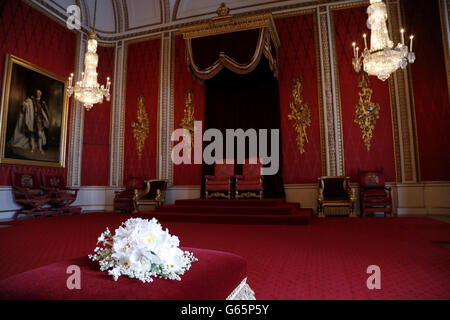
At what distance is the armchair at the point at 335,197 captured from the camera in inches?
221

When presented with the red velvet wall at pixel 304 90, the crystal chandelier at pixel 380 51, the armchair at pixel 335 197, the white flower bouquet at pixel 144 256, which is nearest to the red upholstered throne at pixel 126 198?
the red velvet wall at pixel 304 90

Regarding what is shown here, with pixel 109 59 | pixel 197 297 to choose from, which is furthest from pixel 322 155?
pixel 109 59

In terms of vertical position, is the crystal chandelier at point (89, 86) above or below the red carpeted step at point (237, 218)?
above

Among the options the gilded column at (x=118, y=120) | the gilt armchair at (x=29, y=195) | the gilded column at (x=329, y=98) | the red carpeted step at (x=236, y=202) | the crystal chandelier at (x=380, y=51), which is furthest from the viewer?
the gilded column at (x=118, y=120)

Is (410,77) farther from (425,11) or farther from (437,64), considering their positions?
(425,11)

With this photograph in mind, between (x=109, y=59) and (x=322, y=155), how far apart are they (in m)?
6.36

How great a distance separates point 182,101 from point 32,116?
11.2ft

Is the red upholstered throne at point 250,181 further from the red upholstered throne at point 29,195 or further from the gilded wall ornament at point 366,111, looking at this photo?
the red upholstered throne at point 29,195

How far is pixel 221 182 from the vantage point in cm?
615

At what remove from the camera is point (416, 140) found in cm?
593

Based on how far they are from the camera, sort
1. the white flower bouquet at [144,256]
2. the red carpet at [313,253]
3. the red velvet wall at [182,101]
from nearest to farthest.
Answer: the white flower bouquet at [144,256] → the red carpet at [313,253] → the red velvet wall at [182,101]

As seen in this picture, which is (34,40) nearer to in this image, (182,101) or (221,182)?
(182,101)

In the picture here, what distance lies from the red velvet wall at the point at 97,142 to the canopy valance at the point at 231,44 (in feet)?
10.5

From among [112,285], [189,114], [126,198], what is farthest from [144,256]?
[189,114]
